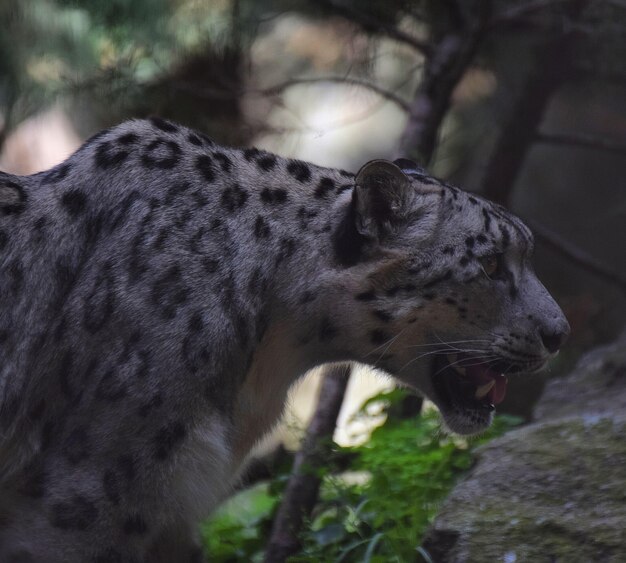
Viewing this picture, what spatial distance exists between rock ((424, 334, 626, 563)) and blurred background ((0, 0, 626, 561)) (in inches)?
38.7

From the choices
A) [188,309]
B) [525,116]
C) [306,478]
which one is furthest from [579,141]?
[188,309]

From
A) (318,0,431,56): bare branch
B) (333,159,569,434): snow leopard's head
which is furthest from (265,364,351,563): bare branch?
(318,0,431,56): bare branch

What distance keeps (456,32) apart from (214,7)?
5.38ft

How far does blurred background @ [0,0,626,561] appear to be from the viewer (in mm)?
6566

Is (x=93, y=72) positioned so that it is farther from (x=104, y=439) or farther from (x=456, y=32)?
(x=104, y=439)

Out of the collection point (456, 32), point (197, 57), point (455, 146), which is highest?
point (456, 32)

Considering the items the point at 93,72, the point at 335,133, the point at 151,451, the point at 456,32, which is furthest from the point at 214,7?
the point at 335,133

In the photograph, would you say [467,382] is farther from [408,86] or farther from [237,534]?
[408,86]

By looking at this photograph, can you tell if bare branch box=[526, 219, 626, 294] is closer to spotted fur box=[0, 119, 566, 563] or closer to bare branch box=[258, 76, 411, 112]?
bare branch box=[258, 76, 411, 112]

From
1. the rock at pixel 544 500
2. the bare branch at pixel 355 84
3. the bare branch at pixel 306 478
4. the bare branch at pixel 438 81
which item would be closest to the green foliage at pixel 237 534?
the bare branch at pixel 306 478

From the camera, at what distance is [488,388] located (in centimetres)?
419

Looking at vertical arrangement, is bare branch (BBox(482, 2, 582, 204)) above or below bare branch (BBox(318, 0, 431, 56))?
below

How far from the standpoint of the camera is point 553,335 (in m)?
3.95

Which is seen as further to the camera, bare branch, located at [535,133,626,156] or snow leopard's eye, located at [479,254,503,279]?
bare branch, located at [535,133,626,156]
